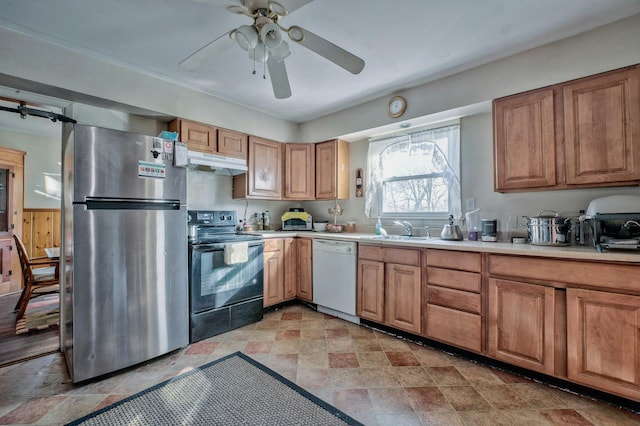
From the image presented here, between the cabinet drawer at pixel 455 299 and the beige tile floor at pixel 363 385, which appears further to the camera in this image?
the cabinet drawer at pixel 455 299

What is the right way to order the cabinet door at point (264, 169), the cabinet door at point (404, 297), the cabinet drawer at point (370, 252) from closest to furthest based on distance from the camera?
the cabinet door at point (404, 297) → the cabinet drawer at point (370, 252) → the cabinet door at point (264, 169)

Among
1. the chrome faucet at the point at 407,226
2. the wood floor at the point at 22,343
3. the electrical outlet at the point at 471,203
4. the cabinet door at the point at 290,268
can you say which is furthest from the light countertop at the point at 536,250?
the wood floor at the point at 22,343

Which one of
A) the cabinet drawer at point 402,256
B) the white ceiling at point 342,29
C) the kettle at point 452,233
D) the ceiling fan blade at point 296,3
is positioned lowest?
the cabinet drawer at point 402,256

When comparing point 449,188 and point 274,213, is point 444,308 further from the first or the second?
point 274,213

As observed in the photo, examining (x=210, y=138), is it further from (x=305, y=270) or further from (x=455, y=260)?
(x=455, y=260)

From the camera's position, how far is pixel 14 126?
413 cm

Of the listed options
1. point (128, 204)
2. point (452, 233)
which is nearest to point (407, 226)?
point (452, 233)

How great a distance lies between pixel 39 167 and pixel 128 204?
4.16 metres

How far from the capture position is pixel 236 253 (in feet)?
8.99

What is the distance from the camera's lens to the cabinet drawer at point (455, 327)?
6.96 feet

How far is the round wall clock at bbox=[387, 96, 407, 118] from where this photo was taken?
9.53 ft

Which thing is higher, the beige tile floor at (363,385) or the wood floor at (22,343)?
the wood floor at (22,343)

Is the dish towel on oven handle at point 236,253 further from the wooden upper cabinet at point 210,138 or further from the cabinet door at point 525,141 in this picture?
the cabinet door at point 525,141

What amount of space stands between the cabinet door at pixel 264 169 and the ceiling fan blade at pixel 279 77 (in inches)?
57.0
